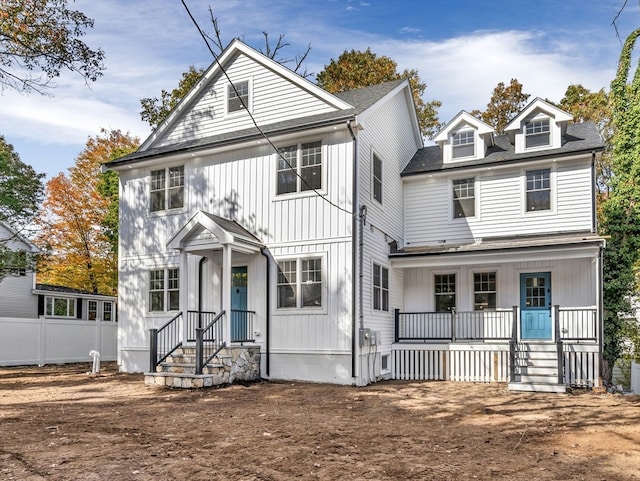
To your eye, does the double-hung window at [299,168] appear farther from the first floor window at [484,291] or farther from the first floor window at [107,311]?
the first floor window at [107,311]

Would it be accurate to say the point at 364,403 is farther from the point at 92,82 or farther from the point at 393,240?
the point at 92,82

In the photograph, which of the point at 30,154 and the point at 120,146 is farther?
the point at 120,146

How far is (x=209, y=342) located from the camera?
44.0ft

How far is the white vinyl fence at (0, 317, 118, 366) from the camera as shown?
19.9 m

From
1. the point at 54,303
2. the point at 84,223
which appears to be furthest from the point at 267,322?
the point at 84,223

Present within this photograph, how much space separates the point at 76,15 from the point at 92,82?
135 centimetres

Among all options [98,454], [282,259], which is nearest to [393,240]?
[282,259]

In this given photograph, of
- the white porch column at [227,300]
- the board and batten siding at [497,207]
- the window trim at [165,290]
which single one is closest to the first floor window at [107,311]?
the window trim at [165,290]

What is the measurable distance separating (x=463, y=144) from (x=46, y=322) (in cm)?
1677

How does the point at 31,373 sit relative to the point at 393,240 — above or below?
below

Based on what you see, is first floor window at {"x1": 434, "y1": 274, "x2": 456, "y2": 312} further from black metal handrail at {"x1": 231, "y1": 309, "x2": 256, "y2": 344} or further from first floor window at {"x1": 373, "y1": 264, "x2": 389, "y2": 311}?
black metal handrail at {"x1": 231, "y1": 309, "x2": 256, "y2": 344}

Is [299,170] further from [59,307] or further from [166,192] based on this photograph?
[59,307]

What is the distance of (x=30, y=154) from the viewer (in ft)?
66.3

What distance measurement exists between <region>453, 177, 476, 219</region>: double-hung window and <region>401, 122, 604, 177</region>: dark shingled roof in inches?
22.1
